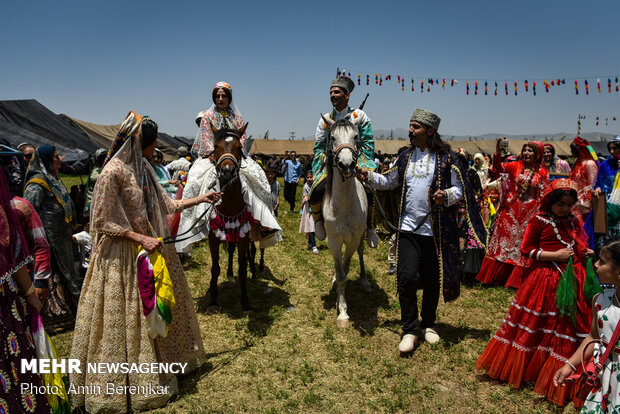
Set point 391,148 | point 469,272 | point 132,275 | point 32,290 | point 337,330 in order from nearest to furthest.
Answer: point 32,290
point 132,275
point 337,330
point 469,272
point 391,148

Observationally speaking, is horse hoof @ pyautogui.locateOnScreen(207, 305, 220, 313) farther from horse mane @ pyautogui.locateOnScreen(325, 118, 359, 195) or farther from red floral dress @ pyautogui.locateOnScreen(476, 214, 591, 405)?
red floral dress @ pyautogui.locateOnScreen(476, 214, 591, 405)

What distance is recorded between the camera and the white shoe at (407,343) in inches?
162

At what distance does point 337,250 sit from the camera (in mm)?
5168

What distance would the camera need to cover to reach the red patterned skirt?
10.6ft

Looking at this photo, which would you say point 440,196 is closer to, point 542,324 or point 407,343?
point 542,324

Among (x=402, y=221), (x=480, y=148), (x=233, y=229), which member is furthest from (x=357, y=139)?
(x=480, y=148)

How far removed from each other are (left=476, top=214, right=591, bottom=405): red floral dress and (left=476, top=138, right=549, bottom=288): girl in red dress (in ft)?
6.65

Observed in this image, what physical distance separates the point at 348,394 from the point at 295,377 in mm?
601

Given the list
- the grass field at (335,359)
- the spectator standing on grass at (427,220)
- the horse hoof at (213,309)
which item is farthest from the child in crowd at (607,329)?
the horse hoof at (213,309)

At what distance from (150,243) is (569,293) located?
3.58 m

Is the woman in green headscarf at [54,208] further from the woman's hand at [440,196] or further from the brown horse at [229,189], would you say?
the woman's hand at [440,196]

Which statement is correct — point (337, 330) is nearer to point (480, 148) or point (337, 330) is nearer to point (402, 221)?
point (402, 221)

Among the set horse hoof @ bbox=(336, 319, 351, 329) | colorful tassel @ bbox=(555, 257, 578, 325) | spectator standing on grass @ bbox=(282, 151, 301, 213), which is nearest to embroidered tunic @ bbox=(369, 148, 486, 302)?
colorful tassel @ bbox=(555, 257, 578, 325)

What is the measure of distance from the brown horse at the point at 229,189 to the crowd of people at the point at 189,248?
140 millimetres
